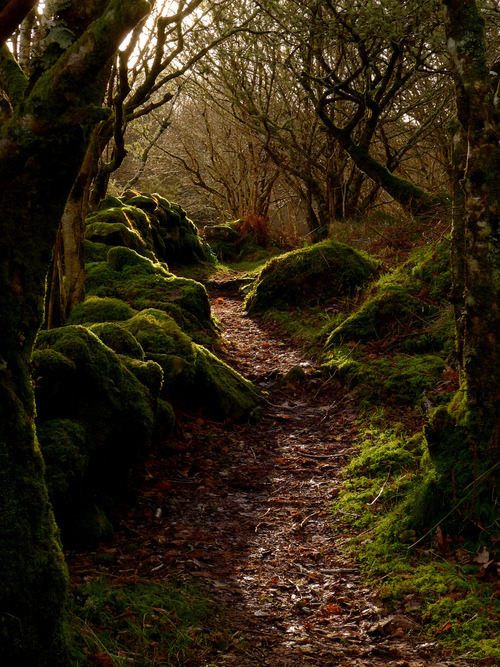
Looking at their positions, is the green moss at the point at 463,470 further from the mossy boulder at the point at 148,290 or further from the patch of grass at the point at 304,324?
the mossy boulder at the point at 148,290

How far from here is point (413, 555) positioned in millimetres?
4008

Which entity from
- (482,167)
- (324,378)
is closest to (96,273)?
(324,378)

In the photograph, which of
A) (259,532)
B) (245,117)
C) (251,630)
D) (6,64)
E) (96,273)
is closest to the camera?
(6,64)

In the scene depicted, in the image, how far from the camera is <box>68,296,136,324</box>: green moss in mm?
7336

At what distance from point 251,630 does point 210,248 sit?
1596 cm

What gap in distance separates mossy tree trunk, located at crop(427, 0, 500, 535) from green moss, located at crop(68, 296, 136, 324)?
4848mm

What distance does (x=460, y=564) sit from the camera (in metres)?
3.72

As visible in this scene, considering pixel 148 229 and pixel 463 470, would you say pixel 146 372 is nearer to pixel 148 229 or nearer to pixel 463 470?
pixel 463 470

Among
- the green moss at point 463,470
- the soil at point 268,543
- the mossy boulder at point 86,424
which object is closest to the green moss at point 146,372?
Answer: the mossy boulder at point 86,424

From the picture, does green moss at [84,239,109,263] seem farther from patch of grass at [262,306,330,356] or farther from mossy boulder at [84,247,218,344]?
patch of grass at [262,306,330,356]

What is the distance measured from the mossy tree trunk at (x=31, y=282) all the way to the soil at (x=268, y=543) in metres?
1.04

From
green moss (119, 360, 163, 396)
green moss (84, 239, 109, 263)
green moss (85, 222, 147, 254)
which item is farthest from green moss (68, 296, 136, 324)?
green moss (85, 222, 147, 254)

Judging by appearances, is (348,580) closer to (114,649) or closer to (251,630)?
(251,630)

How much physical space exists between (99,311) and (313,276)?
4771 millimetres
